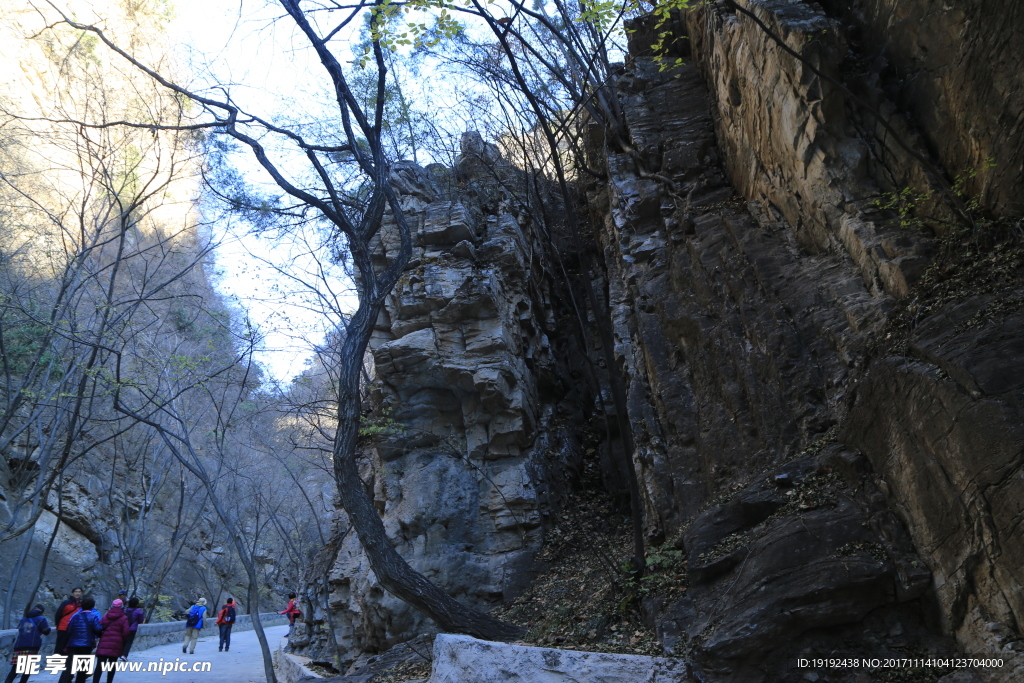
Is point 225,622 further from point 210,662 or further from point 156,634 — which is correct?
point 210,662

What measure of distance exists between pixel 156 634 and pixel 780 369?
1923cm

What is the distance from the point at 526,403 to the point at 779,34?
324 inches

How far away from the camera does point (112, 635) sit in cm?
873

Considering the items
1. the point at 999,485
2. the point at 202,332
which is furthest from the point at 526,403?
the point at 202,332

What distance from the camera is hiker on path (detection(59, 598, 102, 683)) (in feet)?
27.2

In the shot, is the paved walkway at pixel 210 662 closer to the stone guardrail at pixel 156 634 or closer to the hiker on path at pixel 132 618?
the stone guardrail at pixel 156 634

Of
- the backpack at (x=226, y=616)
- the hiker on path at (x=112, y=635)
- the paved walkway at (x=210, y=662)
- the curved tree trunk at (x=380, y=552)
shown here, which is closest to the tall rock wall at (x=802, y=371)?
the curved tree trunk at (x=380, y=552)

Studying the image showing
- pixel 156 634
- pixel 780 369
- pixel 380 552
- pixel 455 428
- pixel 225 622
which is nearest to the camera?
pixel 780 369

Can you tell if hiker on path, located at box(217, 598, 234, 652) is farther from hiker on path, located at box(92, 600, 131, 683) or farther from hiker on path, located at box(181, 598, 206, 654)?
hiker on path, located at box(92, 600, 131, 683)

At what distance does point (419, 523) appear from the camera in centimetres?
1223

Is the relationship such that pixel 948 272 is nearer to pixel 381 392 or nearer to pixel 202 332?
pixel 381 392

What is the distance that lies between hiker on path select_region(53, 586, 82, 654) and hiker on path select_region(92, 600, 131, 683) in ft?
1.31

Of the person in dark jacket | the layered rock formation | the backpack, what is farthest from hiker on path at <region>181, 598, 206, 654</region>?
the person in dark jacket

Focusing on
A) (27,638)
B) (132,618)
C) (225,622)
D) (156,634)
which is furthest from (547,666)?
(156,634)
